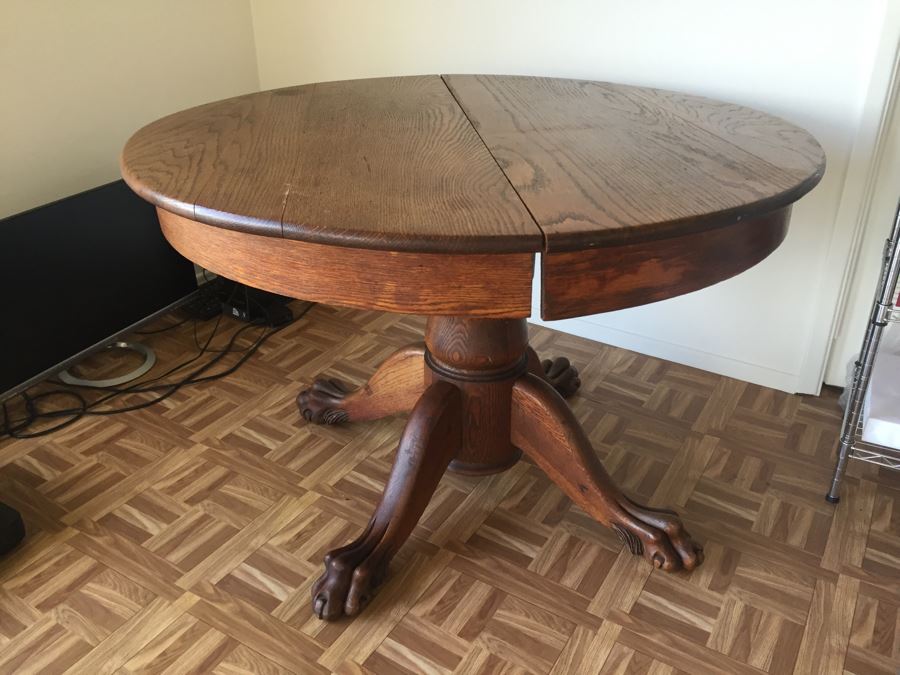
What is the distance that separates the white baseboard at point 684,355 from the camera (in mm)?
1988

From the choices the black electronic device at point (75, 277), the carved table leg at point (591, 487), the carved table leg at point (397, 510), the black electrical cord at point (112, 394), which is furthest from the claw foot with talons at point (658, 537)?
the black electronic device at point (75, 277)

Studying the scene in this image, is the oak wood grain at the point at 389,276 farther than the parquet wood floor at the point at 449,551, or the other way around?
the parquet wood floor at the point at 449,551

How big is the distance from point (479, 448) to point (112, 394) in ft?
3.26

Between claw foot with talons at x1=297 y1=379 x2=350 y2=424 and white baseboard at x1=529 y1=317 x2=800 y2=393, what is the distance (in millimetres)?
555

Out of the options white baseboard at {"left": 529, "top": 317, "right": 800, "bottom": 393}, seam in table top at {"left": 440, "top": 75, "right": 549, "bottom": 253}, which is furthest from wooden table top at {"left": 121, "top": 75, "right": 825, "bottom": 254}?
white baseboard at {"left": 529, "top": 317, "right": 800, "bottom": 393}

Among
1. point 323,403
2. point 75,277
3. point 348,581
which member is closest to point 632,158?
point 348,581

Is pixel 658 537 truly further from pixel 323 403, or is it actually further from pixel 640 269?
pixel 323 403

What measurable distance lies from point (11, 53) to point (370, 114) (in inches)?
37.0

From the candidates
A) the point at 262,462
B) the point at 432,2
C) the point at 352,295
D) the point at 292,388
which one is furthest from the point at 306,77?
the point at 352,295

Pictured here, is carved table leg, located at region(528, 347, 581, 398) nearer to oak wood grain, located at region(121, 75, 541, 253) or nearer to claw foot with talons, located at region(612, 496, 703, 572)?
claw foot with talons, located at region(612, 496, 703, 572)

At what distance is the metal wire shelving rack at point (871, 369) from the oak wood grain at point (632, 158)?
1.00ft

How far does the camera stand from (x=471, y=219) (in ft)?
3.21

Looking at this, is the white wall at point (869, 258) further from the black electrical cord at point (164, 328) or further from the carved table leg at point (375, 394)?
the black electrical cord at point (164, 328)

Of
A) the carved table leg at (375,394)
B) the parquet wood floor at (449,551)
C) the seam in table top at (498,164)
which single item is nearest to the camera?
the seam in table top at (498,164)
